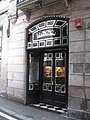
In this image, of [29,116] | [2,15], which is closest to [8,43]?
[2,15]

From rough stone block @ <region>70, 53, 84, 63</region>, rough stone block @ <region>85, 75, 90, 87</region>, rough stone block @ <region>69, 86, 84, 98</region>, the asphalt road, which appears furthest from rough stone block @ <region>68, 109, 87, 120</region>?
the asphalt road

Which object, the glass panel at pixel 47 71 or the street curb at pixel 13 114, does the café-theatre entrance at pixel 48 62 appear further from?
the street curb at pixel 13 114

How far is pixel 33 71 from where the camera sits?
12586 millimetres

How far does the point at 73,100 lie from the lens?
9477 millimetres

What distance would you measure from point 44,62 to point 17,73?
1.47m

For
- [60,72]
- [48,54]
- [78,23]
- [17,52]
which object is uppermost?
[78,23]

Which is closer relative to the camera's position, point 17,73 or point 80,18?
point 80,18

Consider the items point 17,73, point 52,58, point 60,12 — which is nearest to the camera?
point 60,12

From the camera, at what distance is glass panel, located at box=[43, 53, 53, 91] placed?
11953mm

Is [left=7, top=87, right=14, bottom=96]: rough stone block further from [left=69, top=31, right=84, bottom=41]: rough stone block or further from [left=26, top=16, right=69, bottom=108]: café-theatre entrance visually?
[left=69, top=31, right=84, bottom=41]: rough stone block

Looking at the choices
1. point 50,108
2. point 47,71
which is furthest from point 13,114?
point 47,71

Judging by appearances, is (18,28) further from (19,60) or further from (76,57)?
(76,57)

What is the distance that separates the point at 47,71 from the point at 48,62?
1.37 ft

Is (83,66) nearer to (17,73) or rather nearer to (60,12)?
(60,12)
